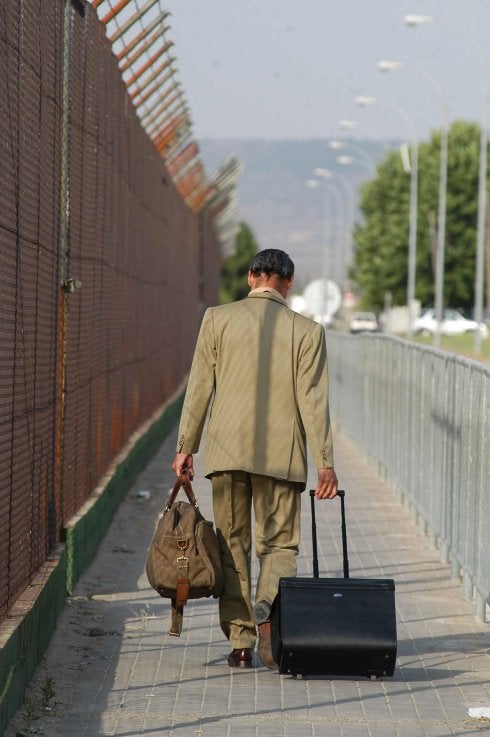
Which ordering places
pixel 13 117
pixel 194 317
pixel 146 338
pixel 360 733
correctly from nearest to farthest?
pixel 360 733 → pixel 13 117 → pixel 146 338 → pixel 194 317

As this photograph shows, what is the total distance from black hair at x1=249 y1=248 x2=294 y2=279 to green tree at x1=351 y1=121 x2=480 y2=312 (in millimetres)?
84664

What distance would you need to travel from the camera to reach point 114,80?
1382cm

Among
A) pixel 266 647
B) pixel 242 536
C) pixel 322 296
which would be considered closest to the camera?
pixel 266 647

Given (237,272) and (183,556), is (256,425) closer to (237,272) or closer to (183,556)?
(183,556)

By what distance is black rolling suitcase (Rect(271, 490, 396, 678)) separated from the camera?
746 centimetres

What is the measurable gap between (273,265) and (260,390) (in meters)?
0.55

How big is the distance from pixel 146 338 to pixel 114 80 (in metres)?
6.46

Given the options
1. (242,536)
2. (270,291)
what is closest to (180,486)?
(242,536)

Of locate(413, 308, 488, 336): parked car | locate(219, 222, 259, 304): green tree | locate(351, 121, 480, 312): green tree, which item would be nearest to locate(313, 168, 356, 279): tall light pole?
locate(351, 121, 480, 312): green tree

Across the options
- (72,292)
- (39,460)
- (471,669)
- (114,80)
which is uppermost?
(114,80)

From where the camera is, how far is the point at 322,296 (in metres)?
43.7

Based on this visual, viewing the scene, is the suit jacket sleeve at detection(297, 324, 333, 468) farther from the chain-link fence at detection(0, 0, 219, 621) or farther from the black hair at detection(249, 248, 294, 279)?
the chain-link fence at detection(0, 0, 219, 621)

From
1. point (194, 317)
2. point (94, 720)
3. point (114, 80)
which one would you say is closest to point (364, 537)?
point (114, 80)

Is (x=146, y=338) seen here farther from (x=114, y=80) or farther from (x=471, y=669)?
(x=471, y=669)
